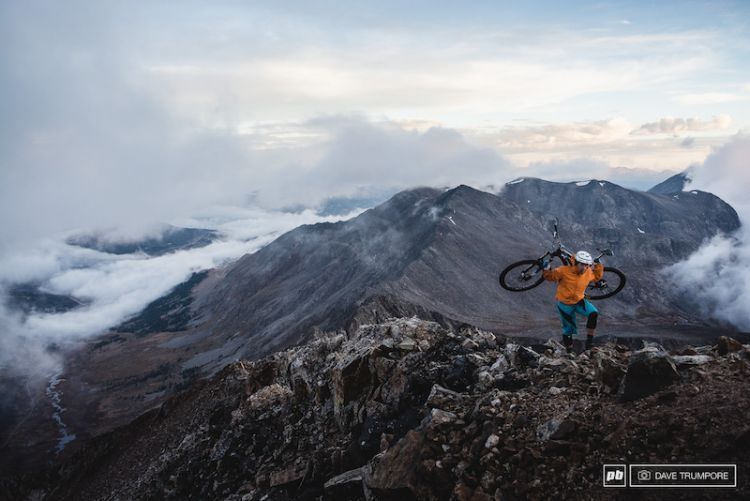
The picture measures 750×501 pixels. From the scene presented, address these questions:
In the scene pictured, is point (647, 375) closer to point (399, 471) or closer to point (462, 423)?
point (462, 423)

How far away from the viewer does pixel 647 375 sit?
1256 centimetres

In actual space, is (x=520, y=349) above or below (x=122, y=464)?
above

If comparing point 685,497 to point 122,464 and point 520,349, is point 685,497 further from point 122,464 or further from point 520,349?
point 122,464

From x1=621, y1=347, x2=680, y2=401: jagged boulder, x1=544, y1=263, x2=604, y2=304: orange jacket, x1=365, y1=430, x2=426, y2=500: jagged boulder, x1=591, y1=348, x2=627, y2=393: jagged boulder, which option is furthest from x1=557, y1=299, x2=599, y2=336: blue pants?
x1=365, y1=430, x2=426, y2=500: jagged boulder

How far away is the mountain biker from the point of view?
17344mm

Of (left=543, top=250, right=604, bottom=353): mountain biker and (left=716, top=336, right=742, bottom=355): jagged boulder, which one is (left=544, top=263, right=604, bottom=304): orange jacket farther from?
(left=716, top=336, right=742, bottom=355): jagged boulder

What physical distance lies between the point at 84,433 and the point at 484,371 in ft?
626

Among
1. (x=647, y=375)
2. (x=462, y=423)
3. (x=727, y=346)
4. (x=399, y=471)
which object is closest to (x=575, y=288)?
(x=727, y=346)

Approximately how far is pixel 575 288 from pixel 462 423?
7.18 m

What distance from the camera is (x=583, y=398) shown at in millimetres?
13195

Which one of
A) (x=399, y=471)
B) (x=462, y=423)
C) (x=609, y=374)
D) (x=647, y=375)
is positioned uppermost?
(x=647, y=375)

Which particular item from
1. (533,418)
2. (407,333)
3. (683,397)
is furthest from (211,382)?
(683,397)

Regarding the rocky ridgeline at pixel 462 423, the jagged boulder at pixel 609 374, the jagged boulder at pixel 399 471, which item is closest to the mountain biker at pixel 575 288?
the rocky ridgeline at pixel 462 423

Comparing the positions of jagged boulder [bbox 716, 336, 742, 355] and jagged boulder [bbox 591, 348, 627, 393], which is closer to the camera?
jagged boulder [bbox 591, 348, 627, 393]
